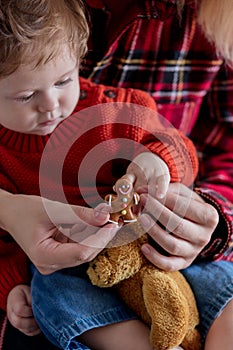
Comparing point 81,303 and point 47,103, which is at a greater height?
point 47,103

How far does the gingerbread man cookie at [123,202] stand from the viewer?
0.98 meters

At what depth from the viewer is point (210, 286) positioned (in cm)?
108

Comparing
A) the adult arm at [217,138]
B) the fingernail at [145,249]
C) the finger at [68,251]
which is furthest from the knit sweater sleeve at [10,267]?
the adult arm at [217,138]

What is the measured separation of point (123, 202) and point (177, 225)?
119mm

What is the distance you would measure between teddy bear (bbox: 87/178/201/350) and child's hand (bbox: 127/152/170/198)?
1.5 inches

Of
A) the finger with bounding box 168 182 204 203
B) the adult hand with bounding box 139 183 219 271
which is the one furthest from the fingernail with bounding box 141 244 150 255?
the finger with bounding box 168 182 204 203

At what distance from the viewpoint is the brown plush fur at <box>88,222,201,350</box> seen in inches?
37.9

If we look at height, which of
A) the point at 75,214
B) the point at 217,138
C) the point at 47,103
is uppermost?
the point at 47,103

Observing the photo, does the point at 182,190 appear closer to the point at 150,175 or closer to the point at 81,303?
the point at 150,175

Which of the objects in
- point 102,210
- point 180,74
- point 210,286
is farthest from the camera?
point 180,74

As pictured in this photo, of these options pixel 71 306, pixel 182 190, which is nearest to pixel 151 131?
pixel 182 190

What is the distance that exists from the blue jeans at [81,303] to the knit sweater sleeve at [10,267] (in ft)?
0.16

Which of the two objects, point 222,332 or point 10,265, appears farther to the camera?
point 10,265

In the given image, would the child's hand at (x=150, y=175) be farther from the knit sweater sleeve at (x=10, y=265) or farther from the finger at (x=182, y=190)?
the knit sweater sleeve at (x=10, y=265)
